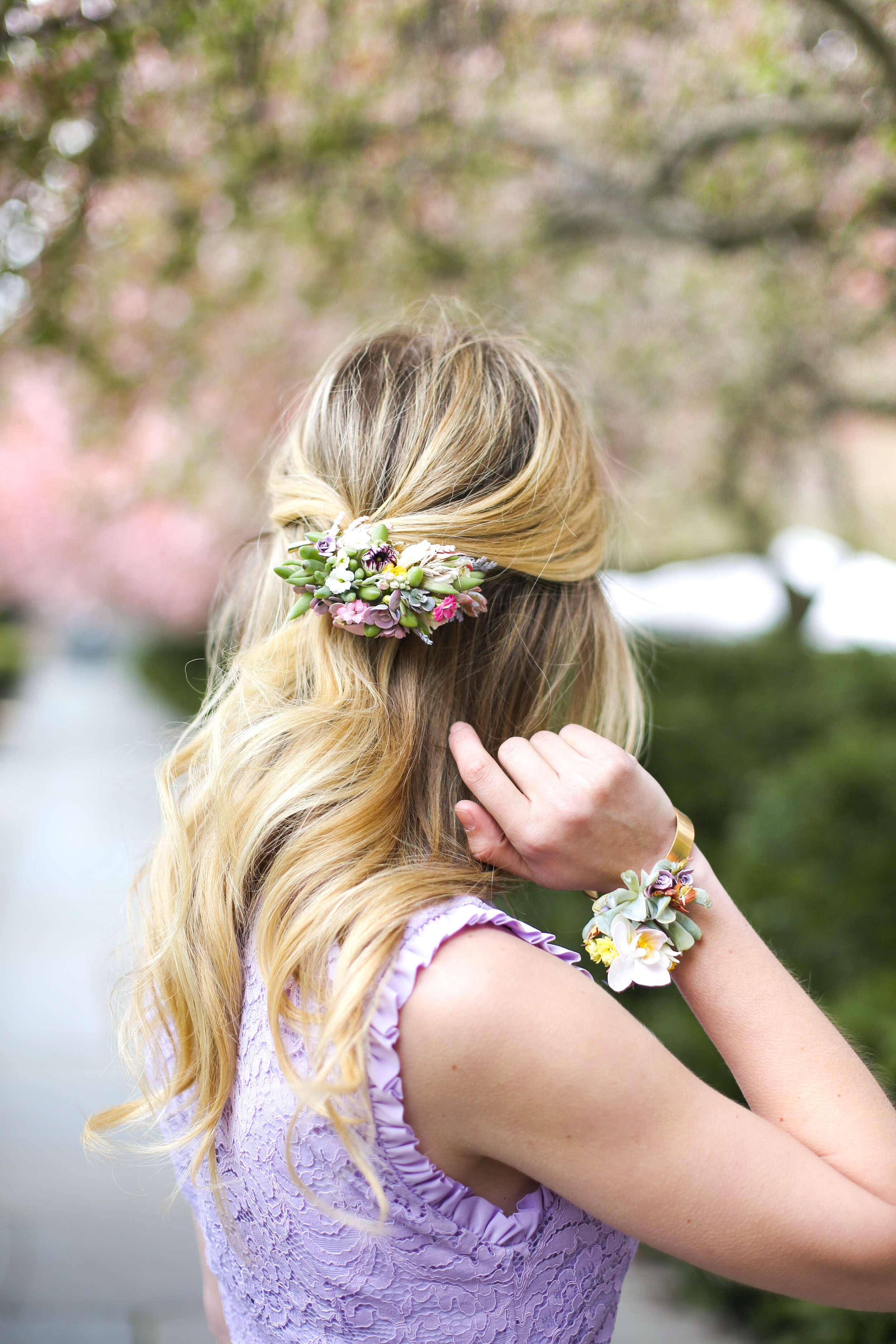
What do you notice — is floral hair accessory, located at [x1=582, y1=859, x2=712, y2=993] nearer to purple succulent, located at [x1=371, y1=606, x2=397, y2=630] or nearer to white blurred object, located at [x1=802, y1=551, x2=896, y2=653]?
purple succulent, located at [x1=371, y1=606, x2=397, y2=630]

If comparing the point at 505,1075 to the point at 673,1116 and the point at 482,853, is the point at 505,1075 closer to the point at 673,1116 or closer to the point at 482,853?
the point at 673,1116

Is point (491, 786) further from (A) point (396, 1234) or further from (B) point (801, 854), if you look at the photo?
(B) point (801, 854)

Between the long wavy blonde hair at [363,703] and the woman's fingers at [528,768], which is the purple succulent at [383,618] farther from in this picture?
the woman's fingers at [528,768]

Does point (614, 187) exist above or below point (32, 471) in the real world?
above

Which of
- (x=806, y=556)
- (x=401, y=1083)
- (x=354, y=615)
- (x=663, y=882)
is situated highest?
(x=806, y=556)

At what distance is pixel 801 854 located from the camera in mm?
4137

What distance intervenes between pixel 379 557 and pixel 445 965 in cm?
50

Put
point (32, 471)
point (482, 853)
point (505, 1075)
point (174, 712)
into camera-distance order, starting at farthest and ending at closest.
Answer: point (32, 471), point (174, 712), point (482, 853), point (505, 1075)

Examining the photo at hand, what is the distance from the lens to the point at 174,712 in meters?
15.5

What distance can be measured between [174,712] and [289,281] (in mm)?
10244

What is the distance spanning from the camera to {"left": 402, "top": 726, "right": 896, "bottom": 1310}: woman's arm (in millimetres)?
977

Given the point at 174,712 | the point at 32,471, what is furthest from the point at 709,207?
the point at 32,471

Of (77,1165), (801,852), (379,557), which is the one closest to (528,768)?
(379,557)

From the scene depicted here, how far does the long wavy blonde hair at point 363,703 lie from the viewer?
1.21m
